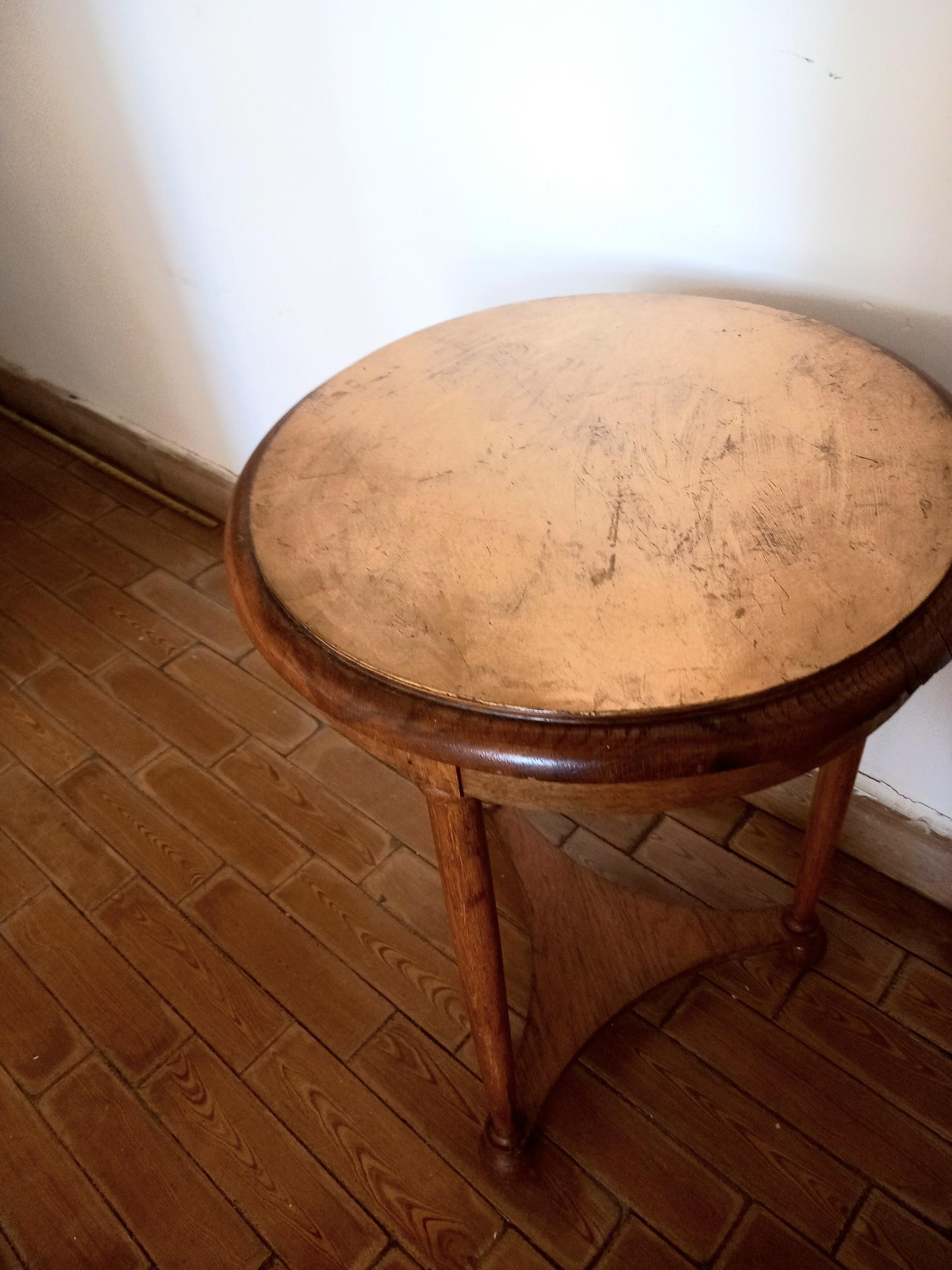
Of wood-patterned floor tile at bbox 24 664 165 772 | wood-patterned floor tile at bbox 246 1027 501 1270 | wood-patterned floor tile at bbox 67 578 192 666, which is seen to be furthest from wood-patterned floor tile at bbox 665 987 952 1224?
wood-patterned floor tile at bbox 67 578 192 666

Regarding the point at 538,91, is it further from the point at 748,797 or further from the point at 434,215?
the point at 748,797

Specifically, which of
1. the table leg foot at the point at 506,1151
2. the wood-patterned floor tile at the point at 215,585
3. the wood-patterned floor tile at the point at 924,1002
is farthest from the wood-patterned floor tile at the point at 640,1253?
the wood-patterned floor tile at the point at 215,585

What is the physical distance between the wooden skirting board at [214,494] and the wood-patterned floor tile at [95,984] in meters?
0.89

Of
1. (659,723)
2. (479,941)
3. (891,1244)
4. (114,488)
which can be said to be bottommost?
(891,1244)

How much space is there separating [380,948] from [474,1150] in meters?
0.29

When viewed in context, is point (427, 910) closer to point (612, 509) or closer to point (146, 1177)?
point (146, 1177)

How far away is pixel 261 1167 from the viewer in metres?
1.07

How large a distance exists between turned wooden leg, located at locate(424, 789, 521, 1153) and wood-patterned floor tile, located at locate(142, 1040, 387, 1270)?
184mm

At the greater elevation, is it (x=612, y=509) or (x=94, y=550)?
(x=612, y=509)

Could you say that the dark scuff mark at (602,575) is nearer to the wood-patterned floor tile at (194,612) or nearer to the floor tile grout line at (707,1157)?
the floor tile grout line at (707,1157)

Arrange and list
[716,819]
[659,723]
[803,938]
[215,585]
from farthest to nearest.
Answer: [215,585]
[716,819]
[803,938]
[659,723]

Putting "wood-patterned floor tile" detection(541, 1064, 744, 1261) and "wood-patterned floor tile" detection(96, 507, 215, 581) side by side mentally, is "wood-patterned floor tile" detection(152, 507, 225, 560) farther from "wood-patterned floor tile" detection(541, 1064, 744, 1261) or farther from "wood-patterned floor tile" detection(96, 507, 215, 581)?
"wood-patterned floor tile" detection(541, 1064, 744, 1261)

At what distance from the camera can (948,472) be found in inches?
26.8

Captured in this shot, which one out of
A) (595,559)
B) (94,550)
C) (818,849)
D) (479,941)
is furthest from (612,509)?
(94,550)
